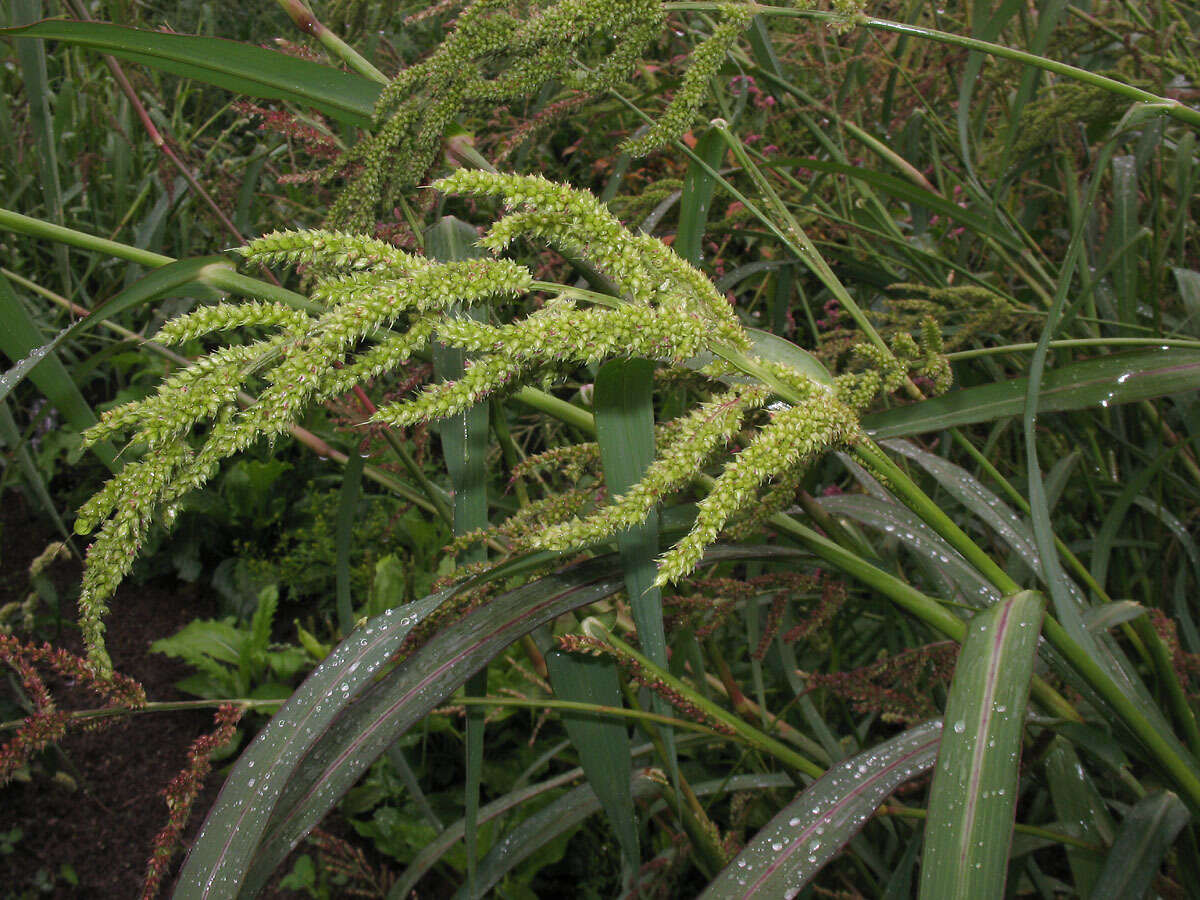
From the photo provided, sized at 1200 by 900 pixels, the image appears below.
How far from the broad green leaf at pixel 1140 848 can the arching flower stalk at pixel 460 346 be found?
0.63m

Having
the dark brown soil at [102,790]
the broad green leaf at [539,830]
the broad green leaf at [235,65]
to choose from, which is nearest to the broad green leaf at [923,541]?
the broad green leaf at [539,830]

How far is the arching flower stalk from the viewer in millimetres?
468

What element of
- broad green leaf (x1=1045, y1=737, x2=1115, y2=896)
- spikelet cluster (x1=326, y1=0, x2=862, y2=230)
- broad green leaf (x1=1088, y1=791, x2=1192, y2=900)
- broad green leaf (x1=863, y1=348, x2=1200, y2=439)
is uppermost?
spikelet cluster (x1=326, y1=0, x2=862, y2=230)

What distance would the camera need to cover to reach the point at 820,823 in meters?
0.78

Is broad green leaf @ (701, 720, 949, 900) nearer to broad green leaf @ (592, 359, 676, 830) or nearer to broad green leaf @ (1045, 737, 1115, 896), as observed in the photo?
broad green leaf @ (592, 359, 676, 830)

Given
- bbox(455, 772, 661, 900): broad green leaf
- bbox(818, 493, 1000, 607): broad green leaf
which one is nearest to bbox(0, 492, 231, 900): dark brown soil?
bbox(455, 772, 661, 900): broad green leaf

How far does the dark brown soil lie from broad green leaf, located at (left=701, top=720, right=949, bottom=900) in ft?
5.47

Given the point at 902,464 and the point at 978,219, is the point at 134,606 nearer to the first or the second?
the point at 902,464

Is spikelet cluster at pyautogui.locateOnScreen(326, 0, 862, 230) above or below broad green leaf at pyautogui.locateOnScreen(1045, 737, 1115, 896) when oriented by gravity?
above

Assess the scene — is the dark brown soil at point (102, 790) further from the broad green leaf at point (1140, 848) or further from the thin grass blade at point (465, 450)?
the broad green leaf at point (1140, 848)

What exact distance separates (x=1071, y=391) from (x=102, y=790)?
2.49 metres

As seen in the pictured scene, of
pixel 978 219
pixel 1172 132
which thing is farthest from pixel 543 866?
pixel 1172 132

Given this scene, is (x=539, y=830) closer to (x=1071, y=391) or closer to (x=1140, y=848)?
(x=1140, y=848)

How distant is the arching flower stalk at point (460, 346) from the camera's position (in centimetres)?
47
